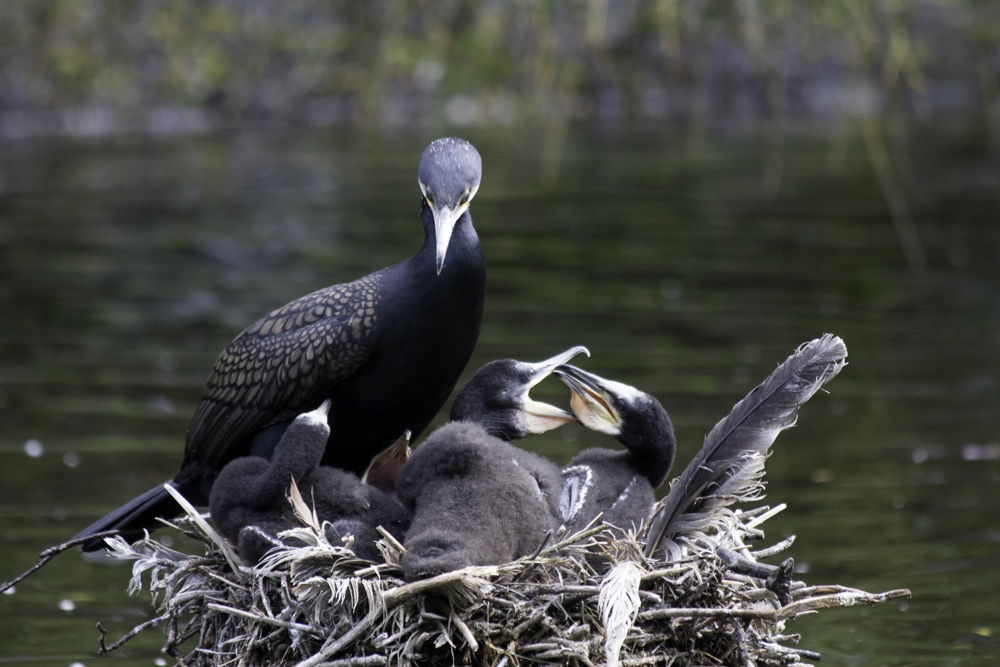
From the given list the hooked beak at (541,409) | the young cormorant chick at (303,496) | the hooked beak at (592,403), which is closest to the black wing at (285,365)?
the young cormorant chick at (303,496)

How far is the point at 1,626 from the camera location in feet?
18.7

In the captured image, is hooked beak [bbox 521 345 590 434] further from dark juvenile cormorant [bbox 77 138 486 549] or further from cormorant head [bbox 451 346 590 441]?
dark juvenile cormorant [bbox 77 138 486 549]

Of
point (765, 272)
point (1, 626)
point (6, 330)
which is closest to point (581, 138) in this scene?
point (765, 272)

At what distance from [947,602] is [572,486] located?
2321mm

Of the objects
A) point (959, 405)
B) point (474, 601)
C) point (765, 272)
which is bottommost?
point (765, 272)

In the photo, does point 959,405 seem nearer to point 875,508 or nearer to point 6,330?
point 875,508

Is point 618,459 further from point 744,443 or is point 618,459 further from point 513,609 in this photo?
point 513,609

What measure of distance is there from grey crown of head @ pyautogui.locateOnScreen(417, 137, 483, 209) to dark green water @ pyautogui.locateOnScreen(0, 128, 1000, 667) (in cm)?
244

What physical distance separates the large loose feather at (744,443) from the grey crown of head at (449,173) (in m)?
1.10

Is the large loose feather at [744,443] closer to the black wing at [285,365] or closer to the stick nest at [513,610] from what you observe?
the stick nest at [513,610]

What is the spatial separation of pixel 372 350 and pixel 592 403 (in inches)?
29.7

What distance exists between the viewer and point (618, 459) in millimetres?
4535

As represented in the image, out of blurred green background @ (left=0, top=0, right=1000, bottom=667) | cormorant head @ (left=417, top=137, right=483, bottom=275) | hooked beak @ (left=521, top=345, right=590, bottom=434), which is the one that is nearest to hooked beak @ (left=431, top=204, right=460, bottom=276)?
cormorant head @ (left=417, top=137, right=483, bottom=275)

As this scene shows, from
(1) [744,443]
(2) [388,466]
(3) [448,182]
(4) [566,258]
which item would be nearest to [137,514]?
(2) [388,466]
